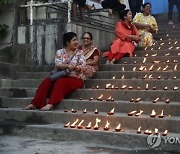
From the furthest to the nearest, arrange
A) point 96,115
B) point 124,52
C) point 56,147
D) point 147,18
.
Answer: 1. point 147,18
2. point 124,52
3. point 96,115
4. point 56,147

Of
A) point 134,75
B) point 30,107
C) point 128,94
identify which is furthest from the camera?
point 134,75

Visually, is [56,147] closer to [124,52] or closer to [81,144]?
[81,144]

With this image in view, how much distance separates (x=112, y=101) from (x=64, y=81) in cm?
100

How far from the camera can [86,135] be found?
5.19 meters

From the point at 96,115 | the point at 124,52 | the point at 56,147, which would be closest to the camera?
the point at 56,147

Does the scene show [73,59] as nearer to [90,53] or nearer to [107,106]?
[90,53]

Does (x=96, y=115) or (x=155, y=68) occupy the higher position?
(x=155, y=68)

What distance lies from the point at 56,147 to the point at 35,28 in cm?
465

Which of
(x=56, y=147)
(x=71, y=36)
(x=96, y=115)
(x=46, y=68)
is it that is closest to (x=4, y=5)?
(x=46, y=68)

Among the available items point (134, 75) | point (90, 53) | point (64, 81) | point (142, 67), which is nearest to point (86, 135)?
point (64, 81)

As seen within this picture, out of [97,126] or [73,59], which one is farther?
[73,59]

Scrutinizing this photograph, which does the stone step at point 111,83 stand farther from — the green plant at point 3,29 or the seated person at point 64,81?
the green plant at point 3,29

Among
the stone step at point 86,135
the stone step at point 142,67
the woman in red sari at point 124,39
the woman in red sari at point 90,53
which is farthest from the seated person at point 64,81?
the woman in red sari at point 124,39

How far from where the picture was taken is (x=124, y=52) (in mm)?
8281
